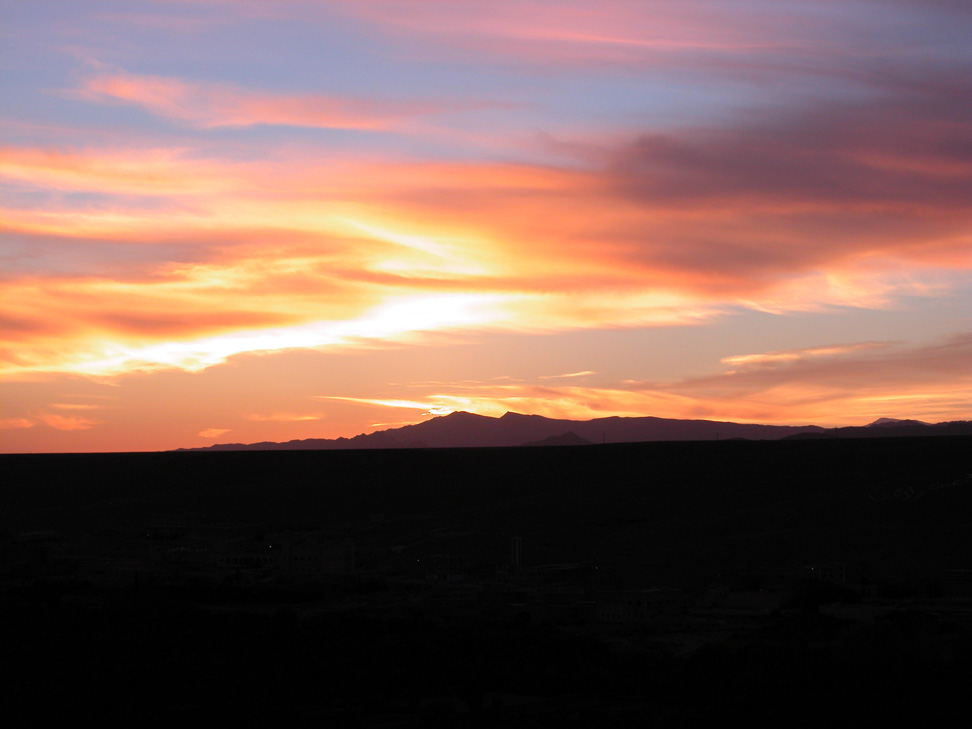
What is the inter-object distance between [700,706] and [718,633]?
7.82 meters

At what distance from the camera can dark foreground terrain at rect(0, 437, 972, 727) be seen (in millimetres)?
22703

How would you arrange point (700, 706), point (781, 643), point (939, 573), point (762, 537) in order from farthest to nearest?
point (762, 537), point (939, 573), point (781, 643), point (700, 706)

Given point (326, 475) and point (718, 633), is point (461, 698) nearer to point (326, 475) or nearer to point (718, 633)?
point (718, 633)

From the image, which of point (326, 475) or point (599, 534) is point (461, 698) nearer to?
point (599, 534)

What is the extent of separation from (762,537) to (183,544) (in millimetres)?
29141

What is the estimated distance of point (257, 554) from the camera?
5359cm

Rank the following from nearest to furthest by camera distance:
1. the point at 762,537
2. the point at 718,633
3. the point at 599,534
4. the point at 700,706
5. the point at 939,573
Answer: the point at 700,706 → the point at 718,633 → the point at 939,573 → the point at 762,537 → the point at 599,534

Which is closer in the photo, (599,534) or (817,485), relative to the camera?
(599,534)

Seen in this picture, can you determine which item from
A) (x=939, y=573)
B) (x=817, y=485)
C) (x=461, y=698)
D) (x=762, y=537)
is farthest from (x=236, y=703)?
(x=817, y=485)

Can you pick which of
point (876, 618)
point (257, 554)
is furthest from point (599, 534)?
point (876, 618)

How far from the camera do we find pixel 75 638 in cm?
3059

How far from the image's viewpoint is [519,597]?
125 feet

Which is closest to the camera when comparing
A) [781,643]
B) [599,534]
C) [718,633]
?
[781,643]

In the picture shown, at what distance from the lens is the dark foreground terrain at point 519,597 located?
22703 millimetres
